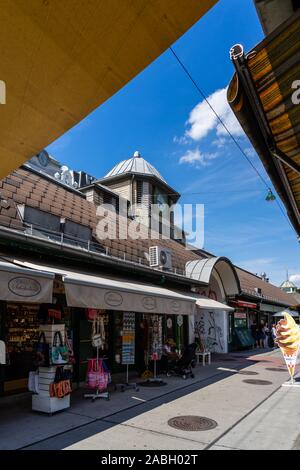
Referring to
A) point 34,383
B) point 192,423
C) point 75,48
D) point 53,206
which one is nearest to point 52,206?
point 53,206

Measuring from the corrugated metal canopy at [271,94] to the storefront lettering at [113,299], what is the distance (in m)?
5.35

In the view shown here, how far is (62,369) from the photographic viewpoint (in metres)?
8.12

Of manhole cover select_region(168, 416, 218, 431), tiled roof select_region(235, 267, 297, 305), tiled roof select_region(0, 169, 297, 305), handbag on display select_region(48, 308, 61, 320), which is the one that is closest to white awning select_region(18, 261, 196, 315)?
handbag on display select_region(48, 308, 61, 320)

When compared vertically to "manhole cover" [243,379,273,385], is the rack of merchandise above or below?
above

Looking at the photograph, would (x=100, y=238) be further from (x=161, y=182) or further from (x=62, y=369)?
(x=161, y=182)

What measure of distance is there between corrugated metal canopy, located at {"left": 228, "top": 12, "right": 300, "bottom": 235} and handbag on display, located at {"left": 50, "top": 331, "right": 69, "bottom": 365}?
19.9ft

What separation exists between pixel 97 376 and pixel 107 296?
241cm

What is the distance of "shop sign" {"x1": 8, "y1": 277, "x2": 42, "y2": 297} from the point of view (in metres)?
6.57

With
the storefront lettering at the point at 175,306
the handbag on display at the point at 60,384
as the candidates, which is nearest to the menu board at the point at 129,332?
the storefront lettering at the point at 175,306

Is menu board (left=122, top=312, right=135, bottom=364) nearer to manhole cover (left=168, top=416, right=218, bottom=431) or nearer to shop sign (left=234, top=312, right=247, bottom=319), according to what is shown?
manhole cover (left=168, top=416, right=218, bottom=431)

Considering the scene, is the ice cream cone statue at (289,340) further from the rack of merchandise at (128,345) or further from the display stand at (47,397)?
the display stand at (47,397)

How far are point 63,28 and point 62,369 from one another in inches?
283

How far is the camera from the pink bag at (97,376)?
9.46 m
